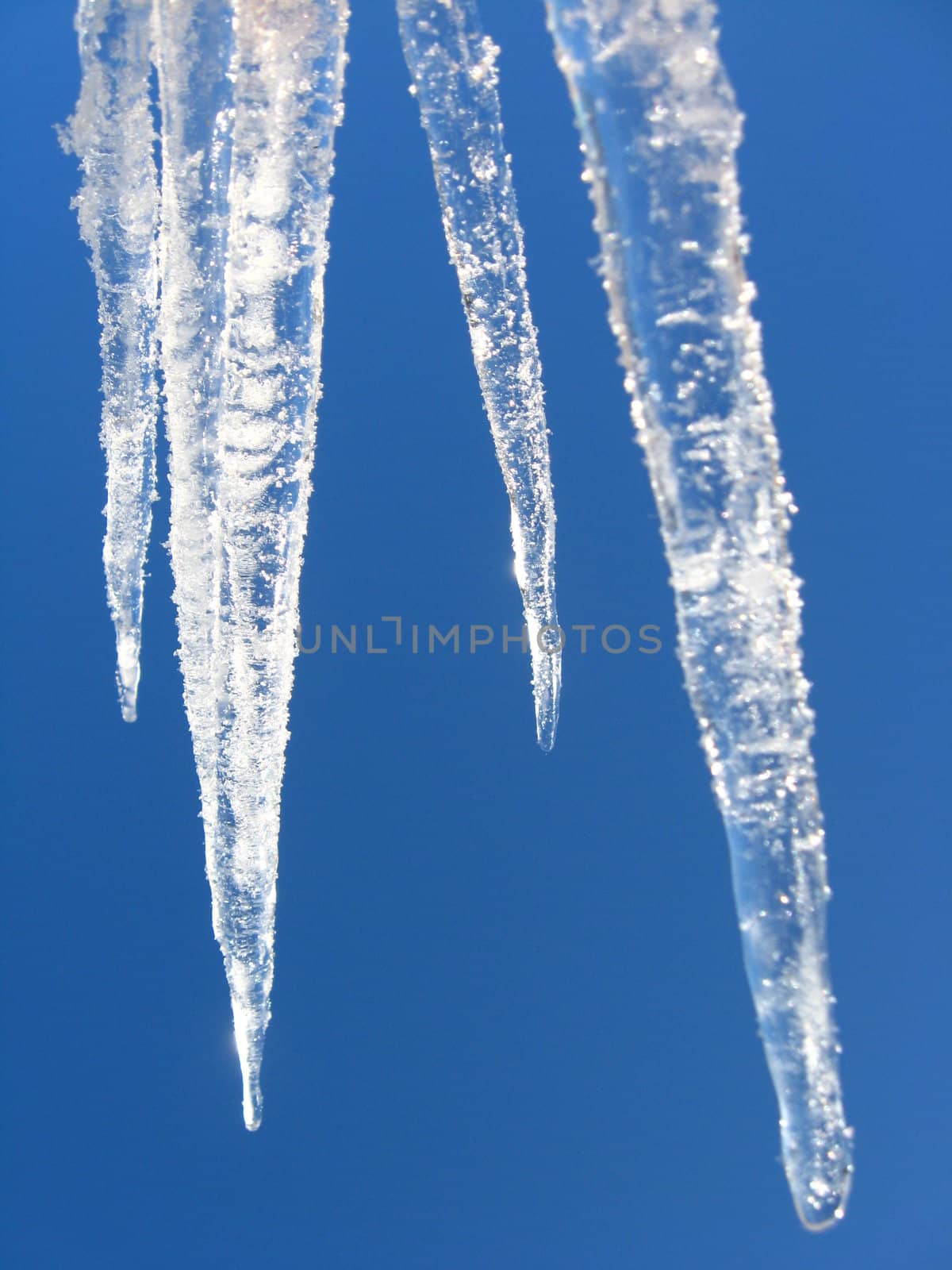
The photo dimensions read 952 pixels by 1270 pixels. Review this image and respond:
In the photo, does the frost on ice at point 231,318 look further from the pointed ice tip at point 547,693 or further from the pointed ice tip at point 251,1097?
the pointed ice tip at point 547,693

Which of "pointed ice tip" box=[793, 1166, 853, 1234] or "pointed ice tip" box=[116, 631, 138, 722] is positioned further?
"pointed ice tip" box=[116, 631, 138, 722]

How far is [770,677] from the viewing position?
1.57ft

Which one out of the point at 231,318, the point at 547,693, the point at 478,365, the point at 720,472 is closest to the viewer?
the point at 720,472

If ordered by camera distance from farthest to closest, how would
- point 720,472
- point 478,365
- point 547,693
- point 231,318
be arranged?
1. point 547,693
2. point 478,365
3. point 231,318
4. point 720,472

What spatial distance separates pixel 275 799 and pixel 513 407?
0.39 meters

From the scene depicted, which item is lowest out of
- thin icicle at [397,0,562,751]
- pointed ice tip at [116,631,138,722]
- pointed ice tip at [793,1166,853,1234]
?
pointed ice tip at [793,1166,853,1234]

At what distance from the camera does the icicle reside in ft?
1.81

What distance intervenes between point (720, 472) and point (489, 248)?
0.31m

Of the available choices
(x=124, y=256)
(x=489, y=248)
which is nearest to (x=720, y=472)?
(x=489, y=248)

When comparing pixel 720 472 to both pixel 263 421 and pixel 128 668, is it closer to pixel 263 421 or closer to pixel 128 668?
pixel 263 421

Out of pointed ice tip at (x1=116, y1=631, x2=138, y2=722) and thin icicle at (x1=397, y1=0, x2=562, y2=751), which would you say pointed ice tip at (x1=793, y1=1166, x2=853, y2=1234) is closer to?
thin icicle at (x1=397, y1=0, x2=562, y2=751)

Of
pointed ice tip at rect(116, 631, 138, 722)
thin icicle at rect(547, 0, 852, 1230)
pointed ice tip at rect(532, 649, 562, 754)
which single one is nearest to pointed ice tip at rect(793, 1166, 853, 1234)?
thin icicle at rect(547, 0, 852, 1230)

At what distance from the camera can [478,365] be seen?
70 centimetres

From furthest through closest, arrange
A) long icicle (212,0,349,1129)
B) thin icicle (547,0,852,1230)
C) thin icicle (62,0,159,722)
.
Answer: thin icicle (62,0,159,722) → long icicle (212,0,349,1129) → thin icicle (547,0,852,1230)
